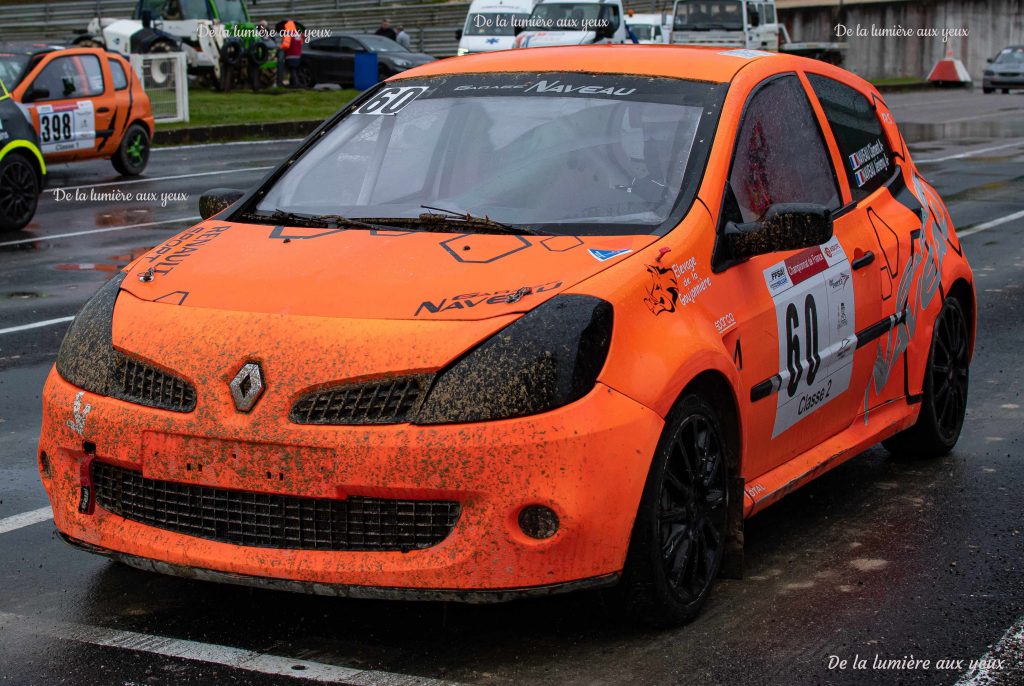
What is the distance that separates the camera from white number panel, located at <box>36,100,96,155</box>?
17.6 metres

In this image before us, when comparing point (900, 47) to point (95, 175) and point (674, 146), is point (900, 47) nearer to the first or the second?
point (95, 175)

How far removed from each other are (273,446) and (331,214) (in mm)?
1332

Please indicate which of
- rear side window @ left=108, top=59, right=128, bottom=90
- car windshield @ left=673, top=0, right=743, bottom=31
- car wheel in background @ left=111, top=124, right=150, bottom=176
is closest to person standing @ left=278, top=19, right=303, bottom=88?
car windshield @ left=673, top=0, right=743, bottom=31

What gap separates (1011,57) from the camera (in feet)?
149

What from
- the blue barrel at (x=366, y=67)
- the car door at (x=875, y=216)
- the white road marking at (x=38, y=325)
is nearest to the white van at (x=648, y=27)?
the blue barrel at (x=366, y=67)

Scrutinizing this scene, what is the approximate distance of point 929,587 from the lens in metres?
4.86

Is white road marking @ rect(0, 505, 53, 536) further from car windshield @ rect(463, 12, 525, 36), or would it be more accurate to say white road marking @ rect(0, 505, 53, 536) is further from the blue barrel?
the blue barrel

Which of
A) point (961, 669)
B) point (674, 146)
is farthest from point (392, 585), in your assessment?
point (674, 146)

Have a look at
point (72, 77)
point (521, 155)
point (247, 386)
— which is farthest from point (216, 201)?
point (72, 77)

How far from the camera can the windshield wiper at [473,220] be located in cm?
475

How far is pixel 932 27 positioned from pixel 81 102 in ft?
140

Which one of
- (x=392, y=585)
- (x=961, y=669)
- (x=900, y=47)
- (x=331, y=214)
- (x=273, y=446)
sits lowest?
(x=900, y=47)

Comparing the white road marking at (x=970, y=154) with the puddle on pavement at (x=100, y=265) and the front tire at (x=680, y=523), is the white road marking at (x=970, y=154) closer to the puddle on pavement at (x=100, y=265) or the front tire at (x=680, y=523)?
the puddle on pavement at (x=100, y=265)

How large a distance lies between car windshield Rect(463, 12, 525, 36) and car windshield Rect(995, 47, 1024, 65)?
17.1 metres
